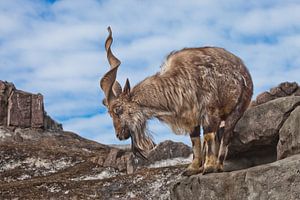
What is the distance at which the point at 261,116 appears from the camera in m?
14.1

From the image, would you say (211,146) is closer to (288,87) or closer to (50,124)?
(288,87)

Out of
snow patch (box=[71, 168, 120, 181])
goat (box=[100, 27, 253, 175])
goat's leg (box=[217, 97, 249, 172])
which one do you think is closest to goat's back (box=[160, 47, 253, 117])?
goat (box=[100, 27, 253, 175])

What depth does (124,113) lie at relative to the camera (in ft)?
42.9

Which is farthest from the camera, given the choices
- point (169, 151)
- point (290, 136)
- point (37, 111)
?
point (37, 111)

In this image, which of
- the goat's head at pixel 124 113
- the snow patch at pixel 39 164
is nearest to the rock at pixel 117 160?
the snow patch at pixel 39 164

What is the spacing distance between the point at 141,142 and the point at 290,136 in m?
3.18

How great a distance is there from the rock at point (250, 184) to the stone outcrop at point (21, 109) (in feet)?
117

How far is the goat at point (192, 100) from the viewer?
12766 mm

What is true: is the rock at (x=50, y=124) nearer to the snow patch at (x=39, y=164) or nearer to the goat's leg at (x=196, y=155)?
the snow patch at (x=39, y=164)

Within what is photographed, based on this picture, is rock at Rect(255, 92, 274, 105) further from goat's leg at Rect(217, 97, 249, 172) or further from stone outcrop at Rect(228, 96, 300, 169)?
goat's leg at Rect(217, 97, 249, 172)

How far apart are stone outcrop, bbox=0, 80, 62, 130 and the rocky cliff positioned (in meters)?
0.09

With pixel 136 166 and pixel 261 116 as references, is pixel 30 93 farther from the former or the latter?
pixel 261 116

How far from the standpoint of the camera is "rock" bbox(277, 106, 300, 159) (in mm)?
12055

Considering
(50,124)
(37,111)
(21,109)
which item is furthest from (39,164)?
(50,124)
